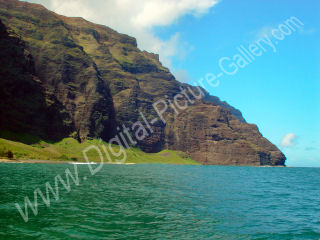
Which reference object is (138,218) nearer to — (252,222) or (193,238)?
(193,238)

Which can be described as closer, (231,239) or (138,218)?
(231,239)

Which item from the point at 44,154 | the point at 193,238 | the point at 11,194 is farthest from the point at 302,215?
the point at 44,154

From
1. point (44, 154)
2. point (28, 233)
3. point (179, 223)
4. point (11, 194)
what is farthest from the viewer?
point (44, 154)

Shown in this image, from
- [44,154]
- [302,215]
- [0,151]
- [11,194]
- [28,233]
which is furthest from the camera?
[44,154]

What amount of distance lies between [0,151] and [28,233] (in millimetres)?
139013

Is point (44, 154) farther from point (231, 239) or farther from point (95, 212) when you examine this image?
point (231, 239)

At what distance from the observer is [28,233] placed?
63.0 feet

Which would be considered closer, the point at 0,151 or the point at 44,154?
the point at 0,151

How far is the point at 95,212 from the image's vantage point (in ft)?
90.5

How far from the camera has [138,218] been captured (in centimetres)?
2588

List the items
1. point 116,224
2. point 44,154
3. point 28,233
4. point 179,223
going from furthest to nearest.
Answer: point 44,154
point 179,223
point 116,224
point 28,233

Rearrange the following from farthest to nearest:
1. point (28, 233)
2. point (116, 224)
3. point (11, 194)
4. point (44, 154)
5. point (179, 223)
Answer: point (44, 154) < point (11, 194) < point (179, 223) < point (116, 224) < point (28, 233)

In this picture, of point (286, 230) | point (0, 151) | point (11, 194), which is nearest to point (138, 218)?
point (286, 230)

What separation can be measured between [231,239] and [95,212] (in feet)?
46.9
